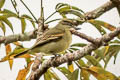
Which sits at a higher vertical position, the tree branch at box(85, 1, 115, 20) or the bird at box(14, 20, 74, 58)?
the tree branch at box(85, 1, 115, 20)

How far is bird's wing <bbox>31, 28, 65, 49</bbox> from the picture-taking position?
3.81 feet

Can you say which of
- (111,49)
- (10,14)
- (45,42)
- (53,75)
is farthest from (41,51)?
(111,49)

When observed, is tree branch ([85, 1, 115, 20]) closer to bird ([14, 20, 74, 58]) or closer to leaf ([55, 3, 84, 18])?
leaf ([55, 3, 84, 18])

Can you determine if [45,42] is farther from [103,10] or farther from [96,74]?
[103,10]

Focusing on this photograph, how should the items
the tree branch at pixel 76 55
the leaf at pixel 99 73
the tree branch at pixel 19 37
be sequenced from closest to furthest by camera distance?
the tree branch at pixel 76 55 < the leaf at pixel 99 73 < the tree branch at pixel 19 37

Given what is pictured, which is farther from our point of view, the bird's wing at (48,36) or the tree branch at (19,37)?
the tree branch at (19,37)

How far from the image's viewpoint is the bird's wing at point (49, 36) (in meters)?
1.16

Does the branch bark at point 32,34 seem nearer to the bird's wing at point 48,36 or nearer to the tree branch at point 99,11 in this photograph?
the tree branch at point 99,11

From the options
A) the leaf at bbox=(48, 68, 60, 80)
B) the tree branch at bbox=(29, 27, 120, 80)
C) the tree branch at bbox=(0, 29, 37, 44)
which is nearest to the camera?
the tree branch at bbox=(29, 27, 120, 80)

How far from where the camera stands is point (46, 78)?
135 centimetres

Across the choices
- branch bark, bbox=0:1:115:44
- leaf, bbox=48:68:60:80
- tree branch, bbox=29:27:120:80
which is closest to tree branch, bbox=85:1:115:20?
branch bark, bbox=0:1:115:44

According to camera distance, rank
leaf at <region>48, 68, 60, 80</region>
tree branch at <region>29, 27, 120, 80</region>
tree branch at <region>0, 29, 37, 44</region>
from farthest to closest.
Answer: tree branch at <region>0, 29, 37, 44</region>, leaf at <region>48, 68, 60, 80</region>, tree branch at <region>29, 27, 120, 80</region>

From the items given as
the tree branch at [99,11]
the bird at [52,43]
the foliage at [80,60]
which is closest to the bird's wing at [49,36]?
the bird at [52,43]

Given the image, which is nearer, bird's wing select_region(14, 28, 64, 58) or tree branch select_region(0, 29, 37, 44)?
bird's wing select_region(14, 28, 64, 58)
